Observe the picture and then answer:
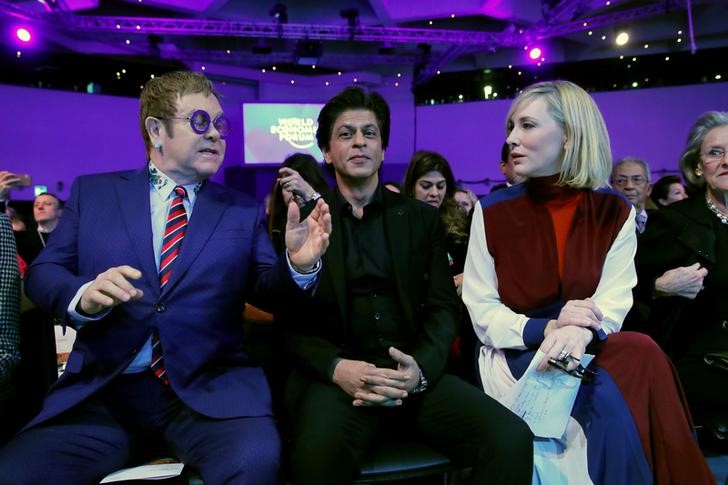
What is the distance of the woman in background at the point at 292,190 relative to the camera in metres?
2.25

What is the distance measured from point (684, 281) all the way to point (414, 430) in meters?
1.31

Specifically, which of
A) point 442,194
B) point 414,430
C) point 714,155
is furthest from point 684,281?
point 442,194

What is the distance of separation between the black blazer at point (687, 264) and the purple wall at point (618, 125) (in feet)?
29.7

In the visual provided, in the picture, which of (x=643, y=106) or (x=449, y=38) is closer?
(x=449, y=38)

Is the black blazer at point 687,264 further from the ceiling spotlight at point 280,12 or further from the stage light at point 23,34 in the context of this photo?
the stage light at point 23,34

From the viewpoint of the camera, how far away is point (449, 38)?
9.95m

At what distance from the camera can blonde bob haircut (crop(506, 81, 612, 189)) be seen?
2107 millimetres

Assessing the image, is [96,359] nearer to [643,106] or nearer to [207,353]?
[207,353]

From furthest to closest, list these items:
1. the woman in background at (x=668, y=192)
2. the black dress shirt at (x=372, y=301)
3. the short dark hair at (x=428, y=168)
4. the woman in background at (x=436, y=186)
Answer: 1. the woman in background at (x=668, y=192)
2. the short dark hair at (x=428, y=168)
3. the woman in background at (x=436, y=186)
4. the black dress shirt at (x=372, y=301)

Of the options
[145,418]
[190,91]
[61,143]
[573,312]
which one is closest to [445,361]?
[573,312]

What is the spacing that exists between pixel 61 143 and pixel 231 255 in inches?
372

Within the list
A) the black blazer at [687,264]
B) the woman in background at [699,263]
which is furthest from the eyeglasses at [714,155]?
the black blazer at [687,264]

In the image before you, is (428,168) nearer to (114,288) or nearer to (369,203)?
(369,203)

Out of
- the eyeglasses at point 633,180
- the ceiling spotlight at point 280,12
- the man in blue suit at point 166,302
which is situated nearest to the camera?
the man in blue suit at point 166,302
